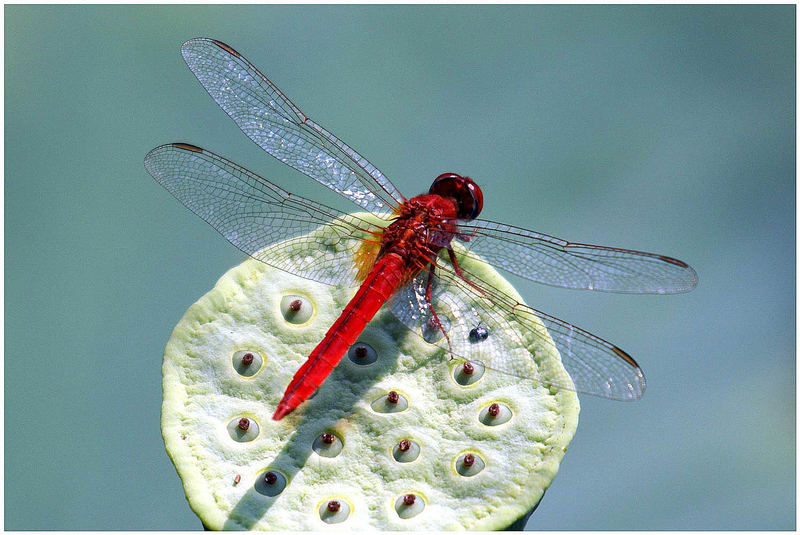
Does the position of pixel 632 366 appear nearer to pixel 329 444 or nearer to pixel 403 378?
pixel 403 378

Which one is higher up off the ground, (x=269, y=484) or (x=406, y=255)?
(x=406, y=255)

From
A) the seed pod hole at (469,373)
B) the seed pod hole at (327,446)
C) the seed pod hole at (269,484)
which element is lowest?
the seed pod hole at (269,484)

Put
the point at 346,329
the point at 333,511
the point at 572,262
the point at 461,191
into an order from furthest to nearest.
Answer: the point at 461,191 < the point at 572,262 < the point at 346,329 < the point at 333,511

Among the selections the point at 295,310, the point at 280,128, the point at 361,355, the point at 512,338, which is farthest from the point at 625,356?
the point at 280,128

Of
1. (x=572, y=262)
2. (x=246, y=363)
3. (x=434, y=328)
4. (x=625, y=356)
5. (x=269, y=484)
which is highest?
(x=572, y=262)

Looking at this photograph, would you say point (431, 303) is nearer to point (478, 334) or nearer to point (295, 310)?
point (478, 334)

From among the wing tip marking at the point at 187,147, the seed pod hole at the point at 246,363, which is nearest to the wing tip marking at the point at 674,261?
the seed pod hole at the point at 246,363

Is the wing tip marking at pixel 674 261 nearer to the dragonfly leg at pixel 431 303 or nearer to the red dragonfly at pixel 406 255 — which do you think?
the red dragonfly at pixel 406 255
